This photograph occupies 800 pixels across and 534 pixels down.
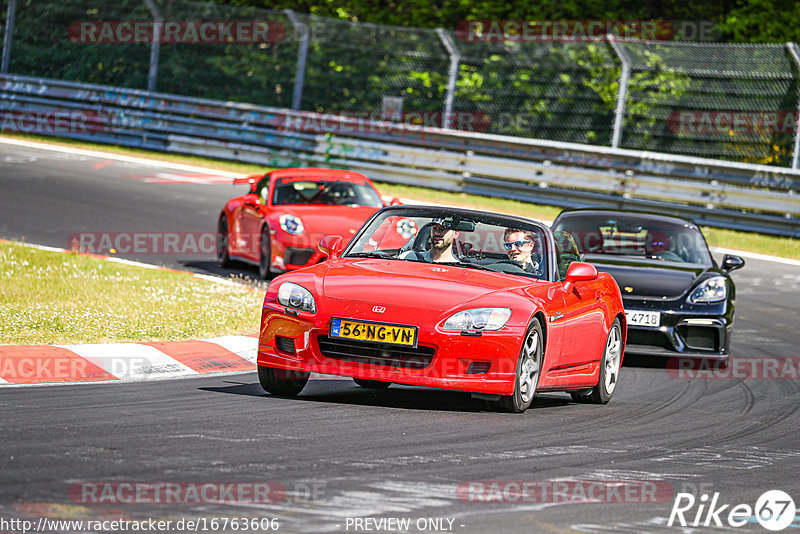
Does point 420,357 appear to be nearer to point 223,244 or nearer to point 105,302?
point 105,302

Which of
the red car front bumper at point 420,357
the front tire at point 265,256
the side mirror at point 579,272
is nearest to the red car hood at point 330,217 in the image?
the front tire at point 265,256

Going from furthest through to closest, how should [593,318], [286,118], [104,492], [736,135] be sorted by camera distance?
1. [286,118]
2. [736,135]
3. [593,318]
4. [104,492]

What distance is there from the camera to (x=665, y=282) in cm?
1150

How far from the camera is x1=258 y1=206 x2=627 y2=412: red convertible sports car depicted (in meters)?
7.61

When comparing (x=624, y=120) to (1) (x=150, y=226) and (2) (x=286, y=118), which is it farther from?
(1) (x=150, y=226)

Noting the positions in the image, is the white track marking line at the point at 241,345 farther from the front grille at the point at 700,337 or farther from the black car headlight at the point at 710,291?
the black car headlight at the point at 710,291

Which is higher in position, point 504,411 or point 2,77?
point 2,77

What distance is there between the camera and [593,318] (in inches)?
359

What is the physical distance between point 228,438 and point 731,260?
7033 mm

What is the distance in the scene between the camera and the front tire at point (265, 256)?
14.5 meters

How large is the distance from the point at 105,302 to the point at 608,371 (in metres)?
4.57

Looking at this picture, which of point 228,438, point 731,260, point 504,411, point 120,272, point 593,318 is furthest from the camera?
point 120,272

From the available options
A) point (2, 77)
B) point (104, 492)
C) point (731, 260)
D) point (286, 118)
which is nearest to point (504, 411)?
point (104, 492)

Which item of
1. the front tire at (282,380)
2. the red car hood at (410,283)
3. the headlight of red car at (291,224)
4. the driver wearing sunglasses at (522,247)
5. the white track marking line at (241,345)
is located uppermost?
the driver wearing sunglasses at (522,247)
